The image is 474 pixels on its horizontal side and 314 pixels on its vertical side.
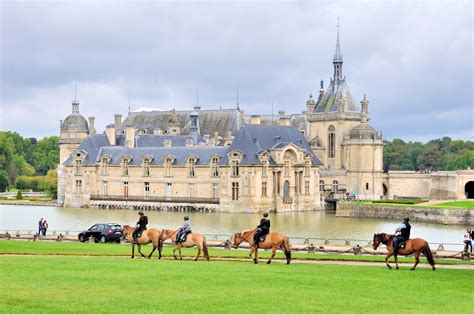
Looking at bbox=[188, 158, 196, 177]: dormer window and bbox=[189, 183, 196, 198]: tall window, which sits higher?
bbox=[188, 158, 196, 177]: dormer window

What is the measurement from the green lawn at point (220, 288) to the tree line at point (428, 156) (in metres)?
108

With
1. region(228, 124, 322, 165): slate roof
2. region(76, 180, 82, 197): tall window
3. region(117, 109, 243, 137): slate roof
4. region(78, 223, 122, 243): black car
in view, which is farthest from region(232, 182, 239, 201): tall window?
region(78, 223, 122, 243): black car

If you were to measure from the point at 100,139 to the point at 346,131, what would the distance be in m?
25.6

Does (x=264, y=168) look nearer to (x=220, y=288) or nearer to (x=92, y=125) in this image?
(x=92, y=125)

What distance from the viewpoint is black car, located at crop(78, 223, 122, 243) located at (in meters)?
42.8

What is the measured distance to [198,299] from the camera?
62.3 feet

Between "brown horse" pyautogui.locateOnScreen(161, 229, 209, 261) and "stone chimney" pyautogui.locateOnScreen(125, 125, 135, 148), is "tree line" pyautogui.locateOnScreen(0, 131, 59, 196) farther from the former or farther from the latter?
"brown horse" pyautogui.locateOnScreen(161, 229, 209, 261)

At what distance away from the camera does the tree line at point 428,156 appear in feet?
440

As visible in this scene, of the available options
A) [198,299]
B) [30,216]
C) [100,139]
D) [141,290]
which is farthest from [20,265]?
[100,139]

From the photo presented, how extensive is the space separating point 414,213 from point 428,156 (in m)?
73.2

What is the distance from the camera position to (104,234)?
42.9m

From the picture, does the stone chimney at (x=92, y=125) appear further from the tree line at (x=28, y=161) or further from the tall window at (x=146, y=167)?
the tall window at (x=146, y=167)

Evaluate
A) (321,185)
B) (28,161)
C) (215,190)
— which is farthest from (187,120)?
(28,161)

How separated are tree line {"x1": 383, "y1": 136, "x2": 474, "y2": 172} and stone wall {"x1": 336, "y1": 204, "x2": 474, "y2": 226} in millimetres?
54126
